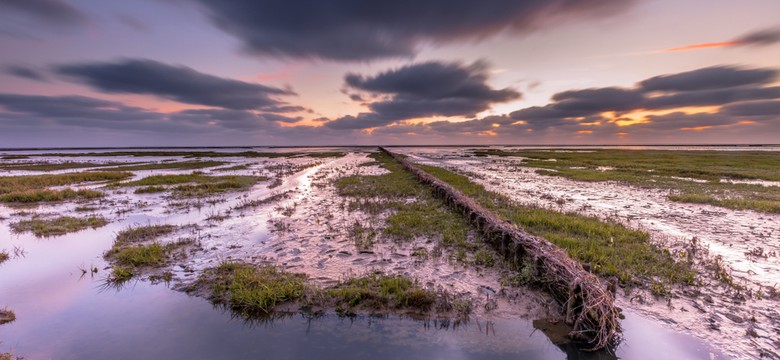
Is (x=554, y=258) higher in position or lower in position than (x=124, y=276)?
higher

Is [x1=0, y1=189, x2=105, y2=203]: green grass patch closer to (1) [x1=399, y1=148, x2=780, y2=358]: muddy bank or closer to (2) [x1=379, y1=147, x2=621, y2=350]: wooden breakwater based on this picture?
(2) [x1=379, y1=147, x2=621, y2=350]: wooden breakwater

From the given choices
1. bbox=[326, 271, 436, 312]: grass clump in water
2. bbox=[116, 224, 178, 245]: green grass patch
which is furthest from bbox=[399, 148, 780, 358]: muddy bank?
bbox=[116, 224, 178, 245]: green grass patch

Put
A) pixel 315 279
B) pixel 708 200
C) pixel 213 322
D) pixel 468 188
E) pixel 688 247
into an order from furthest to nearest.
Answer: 1. pixel 468 188
2. pixel 708 200
3. pixel 688 247
4. pixel 315 279
5. pixel 213 322

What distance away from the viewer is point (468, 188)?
67.7 feet

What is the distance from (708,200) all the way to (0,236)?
30160mm

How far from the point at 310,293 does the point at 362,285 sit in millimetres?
1122

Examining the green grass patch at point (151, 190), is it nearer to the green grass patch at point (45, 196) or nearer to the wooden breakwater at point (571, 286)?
the green grass patch at point (45, 196)

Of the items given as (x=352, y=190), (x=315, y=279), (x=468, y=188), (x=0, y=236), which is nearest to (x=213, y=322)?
(x=315, y=279)

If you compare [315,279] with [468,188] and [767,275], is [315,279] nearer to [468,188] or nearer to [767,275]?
[767,275]

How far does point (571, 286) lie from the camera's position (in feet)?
17.4

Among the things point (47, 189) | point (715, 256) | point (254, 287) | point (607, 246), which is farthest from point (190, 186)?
point (715, 256)

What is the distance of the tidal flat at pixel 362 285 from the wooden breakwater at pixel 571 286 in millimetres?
262

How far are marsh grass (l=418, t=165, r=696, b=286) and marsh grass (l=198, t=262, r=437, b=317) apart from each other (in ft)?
13.1

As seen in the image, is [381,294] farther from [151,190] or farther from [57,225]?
[151,190]
